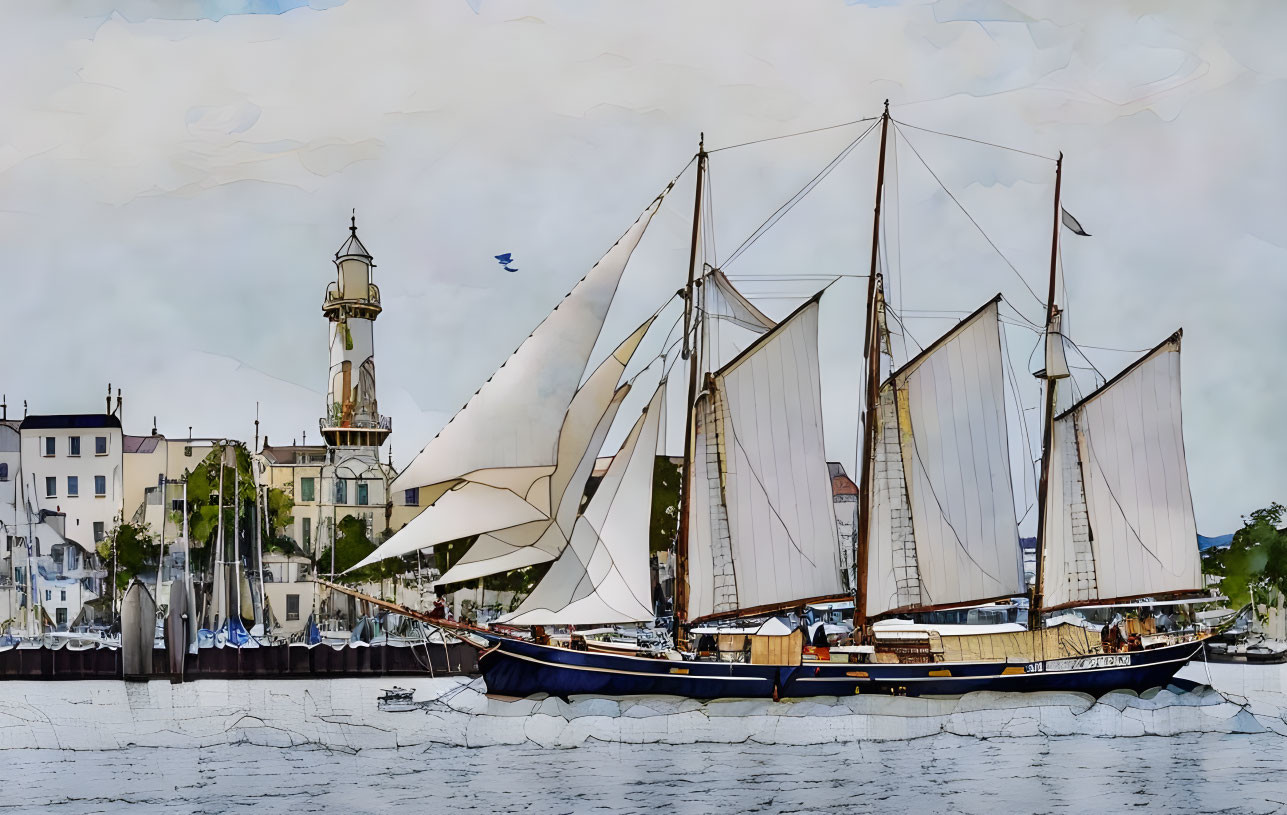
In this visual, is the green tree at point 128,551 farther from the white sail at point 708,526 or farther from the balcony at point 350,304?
the white sail at point 708,526

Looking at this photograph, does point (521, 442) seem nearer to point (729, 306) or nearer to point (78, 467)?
point (729, 306)

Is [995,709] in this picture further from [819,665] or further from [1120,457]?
[1120,457]

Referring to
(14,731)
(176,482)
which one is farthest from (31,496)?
(14,731)

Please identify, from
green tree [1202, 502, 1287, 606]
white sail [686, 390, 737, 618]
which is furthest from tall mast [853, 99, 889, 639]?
green tree [1202, 502, 1287, 606]

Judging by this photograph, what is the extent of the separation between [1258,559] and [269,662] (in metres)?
36.4

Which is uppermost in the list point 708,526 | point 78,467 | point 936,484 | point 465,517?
point 78,467

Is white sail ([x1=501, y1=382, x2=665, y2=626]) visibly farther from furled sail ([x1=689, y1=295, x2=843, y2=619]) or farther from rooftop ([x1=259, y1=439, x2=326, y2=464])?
rooftop ([x1=259, y1=439, x2=326, y2=464])

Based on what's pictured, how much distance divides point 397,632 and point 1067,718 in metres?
28.5

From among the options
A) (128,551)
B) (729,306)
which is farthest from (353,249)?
(729,306)

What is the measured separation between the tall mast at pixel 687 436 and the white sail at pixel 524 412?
2040mm

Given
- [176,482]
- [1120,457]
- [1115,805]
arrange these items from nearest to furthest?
[1115,805] → [1120,457] → [176,482]

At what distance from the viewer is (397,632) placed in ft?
→ 178

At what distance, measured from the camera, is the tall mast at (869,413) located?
3400cm

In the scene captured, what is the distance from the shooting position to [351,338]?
59969 millimetres
